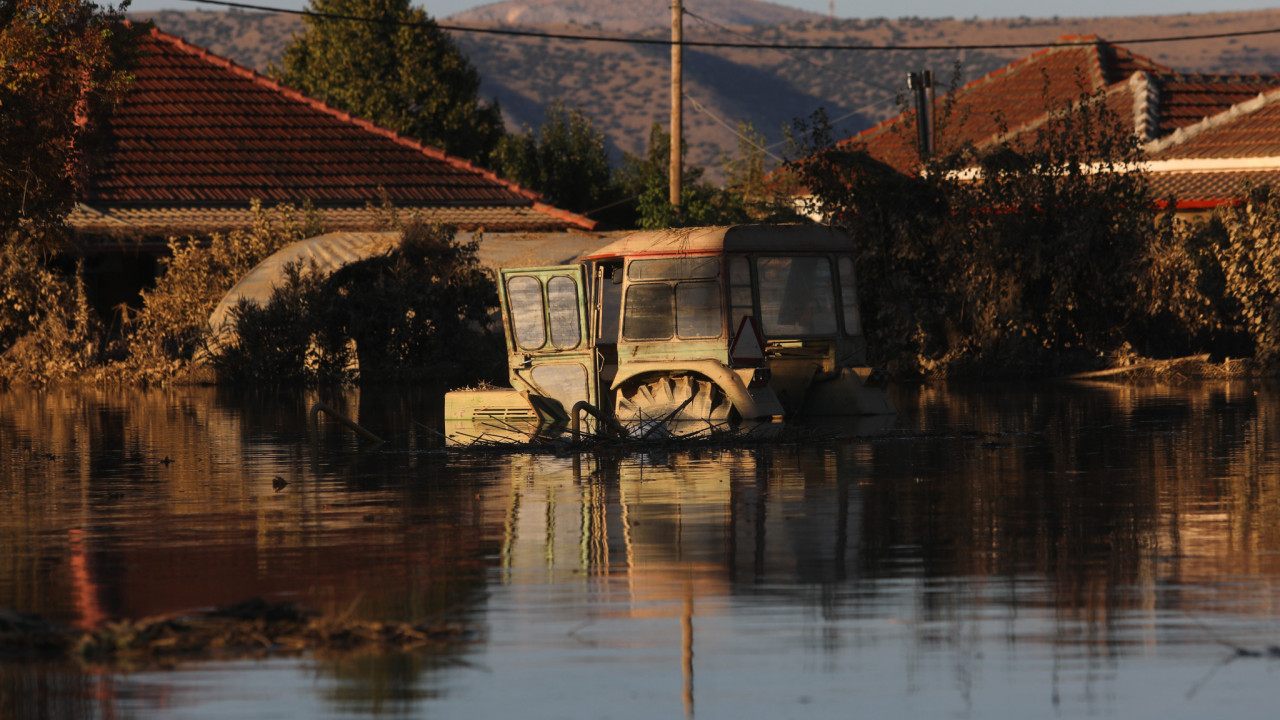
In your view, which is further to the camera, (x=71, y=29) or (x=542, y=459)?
(x=71, y=29)

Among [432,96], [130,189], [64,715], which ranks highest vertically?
[432,96]

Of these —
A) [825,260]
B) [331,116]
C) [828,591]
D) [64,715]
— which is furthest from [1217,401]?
[331,116]

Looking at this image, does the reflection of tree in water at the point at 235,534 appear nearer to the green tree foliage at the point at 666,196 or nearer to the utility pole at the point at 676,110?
the green tree foliage at the point at 666,196

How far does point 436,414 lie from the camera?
2306 cm

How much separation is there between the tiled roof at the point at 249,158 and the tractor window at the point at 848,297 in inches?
868

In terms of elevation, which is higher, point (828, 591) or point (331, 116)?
point (331, 116)

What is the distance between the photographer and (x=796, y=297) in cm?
1848

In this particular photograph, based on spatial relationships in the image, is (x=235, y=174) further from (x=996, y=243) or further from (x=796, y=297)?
(x=796, y=297)

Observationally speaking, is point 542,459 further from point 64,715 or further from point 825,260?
point 64,715

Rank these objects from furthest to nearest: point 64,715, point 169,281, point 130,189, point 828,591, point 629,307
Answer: point 130,189
point 169,281
point 629,307
point 828,591
point 64,715

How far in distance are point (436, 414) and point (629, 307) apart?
6258 millimetres

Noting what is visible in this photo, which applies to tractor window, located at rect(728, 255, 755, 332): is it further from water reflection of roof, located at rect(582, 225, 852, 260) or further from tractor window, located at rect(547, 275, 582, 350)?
tractor window, located at rect(547, 275, 582, 350)

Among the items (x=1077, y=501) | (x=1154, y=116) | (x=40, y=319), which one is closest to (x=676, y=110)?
(x=1154, y=116)

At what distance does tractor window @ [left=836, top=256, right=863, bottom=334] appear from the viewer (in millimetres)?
18703
